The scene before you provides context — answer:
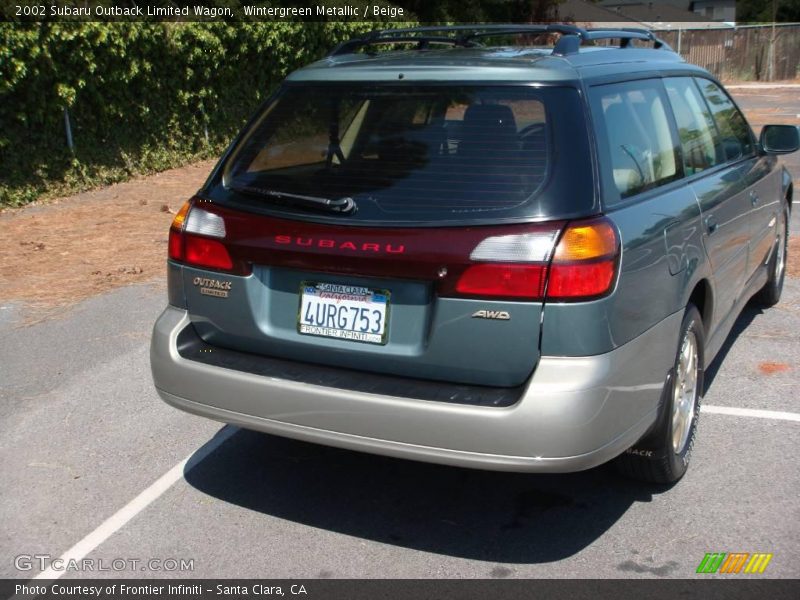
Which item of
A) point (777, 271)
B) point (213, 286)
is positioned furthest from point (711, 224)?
point (777, 271)

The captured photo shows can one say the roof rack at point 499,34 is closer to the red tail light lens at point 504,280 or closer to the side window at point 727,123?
the side window at point 727,123

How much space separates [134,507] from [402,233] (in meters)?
1.78

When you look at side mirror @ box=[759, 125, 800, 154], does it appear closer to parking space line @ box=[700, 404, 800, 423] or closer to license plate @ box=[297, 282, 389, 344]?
parking space line @ box=[700, 404, 800, 423]

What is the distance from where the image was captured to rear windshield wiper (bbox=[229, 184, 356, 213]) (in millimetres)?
3726

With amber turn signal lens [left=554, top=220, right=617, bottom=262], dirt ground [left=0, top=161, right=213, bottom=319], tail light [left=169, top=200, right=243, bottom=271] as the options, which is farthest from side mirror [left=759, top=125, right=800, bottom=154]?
dirt ground [left=0, top=161, right=213, bottom=319]

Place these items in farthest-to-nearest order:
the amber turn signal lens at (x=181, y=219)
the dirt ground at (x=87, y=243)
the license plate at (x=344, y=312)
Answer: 1. the dirt ground at (x=87, y=243)
2. the amber turn signal lens at (x=181, y=219)
3. the license plate at (x=344, y=312)

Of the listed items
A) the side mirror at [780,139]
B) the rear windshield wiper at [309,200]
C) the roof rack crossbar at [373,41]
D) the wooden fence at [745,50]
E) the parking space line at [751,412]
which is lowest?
the parking space line at [751,412]

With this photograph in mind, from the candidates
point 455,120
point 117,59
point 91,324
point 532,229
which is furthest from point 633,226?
point 117,59

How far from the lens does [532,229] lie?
11.3ft

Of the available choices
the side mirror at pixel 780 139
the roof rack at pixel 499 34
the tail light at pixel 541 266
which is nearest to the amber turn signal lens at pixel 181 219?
the roof rack at pixel 499 34

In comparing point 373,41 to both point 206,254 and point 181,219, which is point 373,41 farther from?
point 206,254

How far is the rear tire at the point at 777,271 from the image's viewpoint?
6.82 metres

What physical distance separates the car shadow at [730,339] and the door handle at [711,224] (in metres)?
1.27

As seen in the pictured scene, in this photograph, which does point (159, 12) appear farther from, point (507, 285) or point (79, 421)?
point (507, 285)
